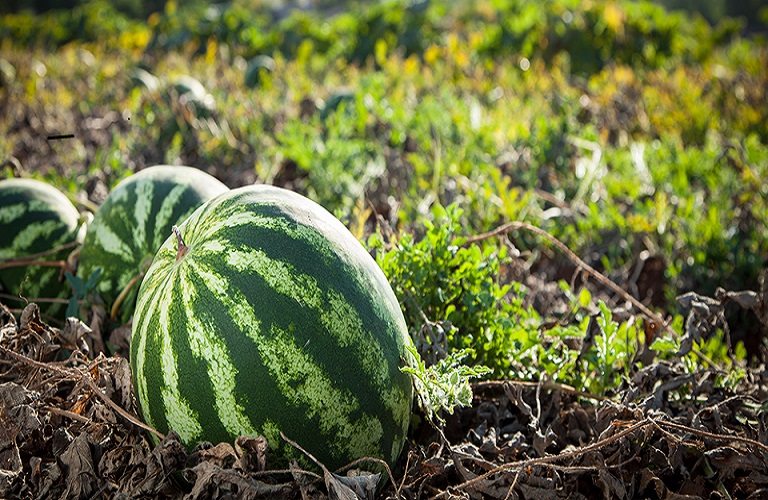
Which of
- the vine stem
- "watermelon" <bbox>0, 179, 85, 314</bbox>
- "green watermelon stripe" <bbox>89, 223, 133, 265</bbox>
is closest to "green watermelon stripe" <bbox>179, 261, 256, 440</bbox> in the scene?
the vine stem

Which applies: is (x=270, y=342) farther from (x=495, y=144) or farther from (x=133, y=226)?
(x=495, y=144)

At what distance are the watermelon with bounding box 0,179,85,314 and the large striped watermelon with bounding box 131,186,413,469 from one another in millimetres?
1132

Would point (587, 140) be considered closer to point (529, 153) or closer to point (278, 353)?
point (529, 153)

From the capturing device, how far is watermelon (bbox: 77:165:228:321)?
96.4 inches

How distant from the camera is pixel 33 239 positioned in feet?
9.18

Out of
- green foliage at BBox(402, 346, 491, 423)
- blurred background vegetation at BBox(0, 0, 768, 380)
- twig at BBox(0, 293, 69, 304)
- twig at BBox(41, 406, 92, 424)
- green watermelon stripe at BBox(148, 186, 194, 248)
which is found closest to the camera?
green foliage at BBox(402, 346, 491, 423)

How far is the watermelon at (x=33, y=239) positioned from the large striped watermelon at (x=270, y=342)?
3.71ft

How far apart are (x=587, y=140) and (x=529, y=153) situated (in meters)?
0.40

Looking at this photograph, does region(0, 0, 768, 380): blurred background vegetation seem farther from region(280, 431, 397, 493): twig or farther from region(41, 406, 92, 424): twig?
region(41, 406, 92, 424): twig

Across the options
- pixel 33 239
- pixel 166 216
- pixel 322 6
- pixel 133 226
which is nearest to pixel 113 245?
pixel 133 226

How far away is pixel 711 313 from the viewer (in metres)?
2.46

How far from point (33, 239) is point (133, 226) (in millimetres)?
602

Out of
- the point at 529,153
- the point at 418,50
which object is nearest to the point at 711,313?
the point at 529,153

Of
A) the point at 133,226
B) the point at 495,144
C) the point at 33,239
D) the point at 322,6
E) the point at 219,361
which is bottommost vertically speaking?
the point at 322,6
